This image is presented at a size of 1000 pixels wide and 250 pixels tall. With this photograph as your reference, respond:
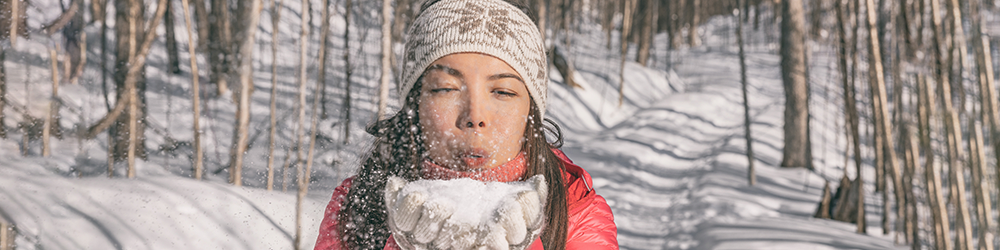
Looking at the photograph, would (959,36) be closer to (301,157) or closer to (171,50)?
(301,157)

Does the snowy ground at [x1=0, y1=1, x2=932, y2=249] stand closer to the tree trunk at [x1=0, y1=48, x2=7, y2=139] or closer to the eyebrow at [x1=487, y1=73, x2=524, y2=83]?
the tree trunk at [x1=0, y1=48, x2=7, y2=139]

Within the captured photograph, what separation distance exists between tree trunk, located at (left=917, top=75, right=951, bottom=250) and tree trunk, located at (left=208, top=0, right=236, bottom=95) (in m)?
7.33

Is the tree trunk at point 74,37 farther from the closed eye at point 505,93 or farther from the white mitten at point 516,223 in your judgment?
the white mitten at point 516,223

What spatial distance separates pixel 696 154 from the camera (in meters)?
7.60

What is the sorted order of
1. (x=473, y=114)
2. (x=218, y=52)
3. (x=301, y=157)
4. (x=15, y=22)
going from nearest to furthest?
1. (x=473, y=114)
2. (x=15, y=22)
3. (x=301, y=157)
4. (x=218, y=52)

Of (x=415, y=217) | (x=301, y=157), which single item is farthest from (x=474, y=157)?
(x=301, y=157)

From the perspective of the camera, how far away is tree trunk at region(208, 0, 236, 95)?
7.50 meters

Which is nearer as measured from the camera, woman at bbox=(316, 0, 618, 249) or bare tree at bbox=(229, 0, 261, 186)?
woman at bbox=(316, 0, 618, 249)

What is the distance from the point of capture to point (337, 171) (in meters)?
1.83

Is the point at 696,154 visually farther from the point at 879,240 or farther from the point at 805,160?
the point at 879,240

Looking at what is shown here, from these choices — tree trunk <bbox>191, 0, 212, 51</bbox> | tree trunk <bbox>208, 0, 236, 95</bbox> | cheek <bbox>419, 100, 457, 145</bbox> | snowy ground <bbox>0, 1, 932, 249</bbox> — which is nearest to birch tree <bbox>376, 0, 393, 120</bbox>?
snowy ground <bbox>0, 1, 932, 249</bbox>

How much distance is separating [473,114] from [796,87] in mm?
6739

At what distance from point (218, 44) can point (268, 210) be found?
6.58 metres

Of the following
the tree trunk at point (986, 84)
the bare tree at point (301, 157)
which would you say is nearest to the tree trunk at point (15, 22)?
the bare tree at point (301, 157)
